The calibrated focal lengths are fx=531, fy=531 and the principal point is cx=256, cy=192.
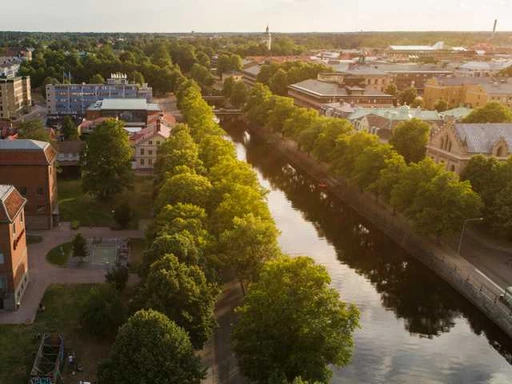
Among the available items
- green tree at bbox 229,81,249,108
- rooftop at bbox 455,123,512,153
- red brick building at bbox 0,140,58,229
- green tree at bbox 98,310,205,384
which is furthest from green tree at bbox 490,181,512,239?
green tree at bbox 229,81,249,108

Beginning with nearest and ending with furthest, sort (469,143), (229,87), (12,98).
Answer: (469,143) < (12,98) < (229,87)

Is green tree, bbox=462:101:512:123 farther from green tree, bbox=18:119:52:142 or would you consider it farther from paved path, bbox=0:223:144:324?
green tree, bbox=18:119:52:142

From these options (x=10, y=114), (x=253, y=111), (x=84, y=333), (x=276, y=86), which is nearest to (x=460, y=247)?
(x=84, y=333)

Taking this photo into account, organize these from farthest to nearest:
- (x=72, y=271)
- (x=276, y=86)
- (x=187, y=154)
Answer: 1. (x=276, y=86)
2. (x=187, y=154)
3. (x=72, y=271)

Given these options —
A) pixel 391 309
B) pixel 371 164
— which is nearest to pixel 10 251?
pixel 391 309

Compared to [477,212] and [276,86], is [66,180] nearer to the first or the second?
[477,212]

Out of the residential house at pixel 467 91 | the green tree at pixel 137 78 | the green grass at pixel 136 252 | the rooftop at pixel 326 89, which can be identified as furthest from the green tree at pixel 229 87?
the green grass at pixel 136 252

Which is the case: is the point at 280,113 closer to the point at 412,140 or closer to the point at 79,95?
the point at 412,140
